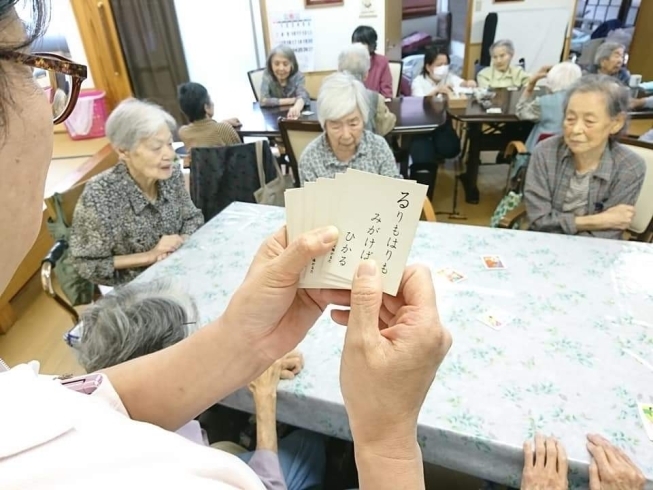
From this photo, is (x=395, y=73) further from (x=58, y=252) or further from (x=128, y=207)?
(x=58, y=252)

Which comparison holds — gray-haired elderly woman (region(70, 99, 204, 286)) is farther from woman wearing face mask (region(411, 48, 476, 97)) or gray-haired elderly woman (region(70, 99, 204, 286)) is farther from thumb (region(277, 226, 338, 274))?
woman wearing face mask (region(411, 48, 476, 97))

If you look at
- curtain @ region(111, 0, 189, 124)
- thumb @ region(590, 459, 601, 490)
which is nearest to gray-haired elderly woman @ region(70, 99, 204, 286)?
thumb @ region(590, 459, 601, 490)

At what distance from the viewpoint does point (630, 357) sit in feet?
3.65

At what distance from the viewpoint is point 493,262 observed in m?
1.52

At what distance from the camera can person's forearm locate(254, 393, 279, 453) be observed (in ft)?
3.75

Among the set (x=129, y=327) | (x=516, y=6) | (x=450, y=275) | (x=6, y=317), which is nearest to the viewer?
(x=129, y=327)

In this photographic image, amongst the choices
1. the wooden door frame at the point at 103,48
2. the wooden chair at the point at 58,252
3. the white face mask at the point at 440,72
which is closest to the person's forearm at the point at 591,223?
the wooden chair at the point at 58,252

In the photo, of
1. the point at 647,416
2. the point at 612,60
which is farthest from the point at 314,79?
the point at 647,416

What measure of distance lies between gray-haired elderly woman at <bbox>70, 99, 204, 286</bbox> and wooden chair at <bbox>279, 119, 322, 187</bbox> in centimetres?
80

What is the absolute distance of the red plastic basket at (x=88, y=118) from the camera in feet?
13.8

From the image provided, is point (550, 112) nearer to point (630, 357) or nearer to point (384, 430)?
point (630, 357)

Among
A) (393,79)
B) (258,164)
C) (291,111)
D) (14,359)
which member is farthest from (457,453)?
(393,79)

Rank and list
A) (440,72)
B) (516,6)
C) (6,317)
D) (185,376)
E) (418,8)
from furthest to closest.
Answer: (418,8) < (516,6) < (440,72) < (6,317) < (185,376)

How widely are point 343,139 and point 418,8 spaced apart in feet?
18.9
